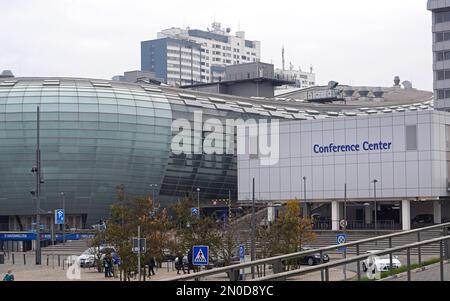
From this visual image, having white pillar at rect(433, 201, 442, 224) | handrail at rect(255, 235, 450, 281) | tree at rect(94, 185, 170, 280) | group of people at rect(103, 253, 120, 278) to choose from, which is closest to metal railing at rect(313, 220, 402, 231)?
white pillar at rect(433, 201, 442, 224)

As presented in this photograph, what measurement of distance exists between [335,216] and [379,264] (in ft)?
241

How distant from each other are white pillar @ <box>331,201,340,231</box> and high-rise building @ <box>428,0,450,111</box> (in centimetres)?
3134

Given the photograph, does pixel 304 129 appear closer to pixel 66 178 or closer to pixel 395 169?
pixel 395 169

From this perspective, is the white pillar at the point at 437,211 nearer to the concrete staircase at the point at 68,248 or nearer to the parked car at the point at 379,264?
the concrete staircase at the point at 68,248

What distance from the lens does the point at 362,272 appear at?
1361 cm

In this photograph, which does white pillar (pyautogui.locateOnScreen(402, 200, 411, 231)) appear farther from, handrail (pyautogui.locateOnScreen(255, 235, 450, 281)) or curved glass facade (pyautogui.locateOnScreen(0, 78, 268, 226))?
handrail (pyautogui.locateOnScreen(255, 235, 450, 281))

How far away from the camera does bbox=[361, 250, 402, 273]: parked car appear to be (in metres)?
13.7

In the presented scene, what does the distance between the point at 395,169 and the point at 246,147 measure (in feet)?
63.6

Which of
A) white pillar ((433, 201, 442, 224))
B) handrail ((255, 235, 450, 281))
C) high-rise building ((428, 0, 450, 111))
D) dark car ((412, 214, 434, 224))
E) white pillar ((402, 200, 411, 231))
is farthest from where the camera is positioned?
high-rise building ((428, 0, 450, 111))

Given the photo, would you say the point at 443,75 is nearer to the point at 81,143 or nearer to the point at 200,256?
the point at 81,143

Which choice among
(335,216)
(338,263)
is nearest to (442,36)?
(335,216)

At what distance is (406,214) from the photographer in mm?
82125
